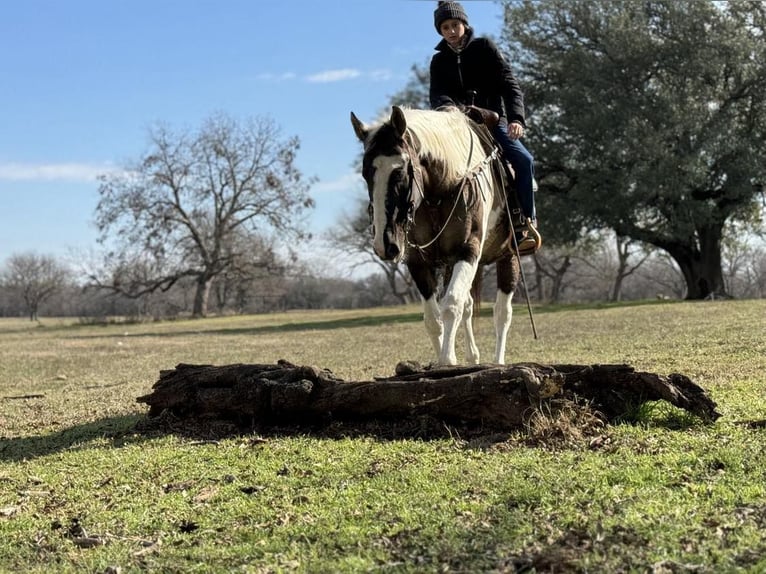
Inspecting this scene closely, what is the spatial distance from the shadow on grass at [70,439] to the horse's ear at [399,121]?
10.6 feet

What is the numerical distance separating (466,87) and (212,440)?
418cm

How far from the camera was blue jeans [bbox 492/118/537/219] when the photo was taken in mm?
6625

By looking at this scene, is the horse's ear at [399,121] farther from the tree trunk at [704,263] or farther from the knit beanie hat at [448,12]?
the tree trunk at [704,263]

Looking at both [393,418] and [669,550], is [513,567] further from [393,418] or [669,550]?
[393,418]

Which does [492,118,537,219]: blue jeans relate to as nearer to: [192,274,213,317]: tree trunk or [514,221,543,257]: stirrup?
[514,221,543,257]: stirrup

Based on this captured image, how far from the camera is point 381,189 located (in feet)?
15.5

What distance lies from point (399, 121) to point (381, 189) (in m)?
0.51

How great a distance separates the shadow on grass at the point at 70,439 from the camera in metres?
5.48

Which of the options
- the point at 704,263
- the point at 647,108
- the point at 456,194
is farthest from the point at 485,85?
the point at 704,263

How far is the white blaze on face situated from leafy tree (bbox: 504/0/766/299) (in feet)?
74.6

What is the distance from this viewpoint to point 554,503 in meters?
3.28

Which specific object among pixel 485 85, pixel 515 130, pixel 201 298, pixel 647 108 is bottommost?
pixel 201 298

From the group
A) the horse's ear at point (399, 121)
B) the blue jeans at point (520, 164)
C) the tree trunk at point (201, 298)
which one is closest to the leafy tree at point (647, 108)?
the blue jeans at point (520, 164)

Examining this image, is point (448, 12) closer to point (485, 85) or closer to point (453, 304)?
point (485, 85)
